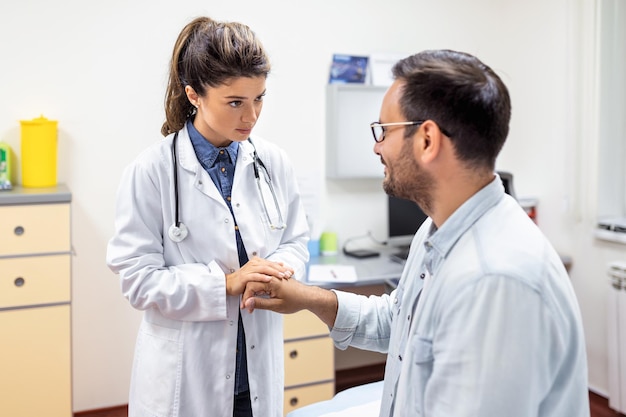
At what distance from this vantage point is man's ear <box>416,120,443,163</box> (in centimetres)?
94

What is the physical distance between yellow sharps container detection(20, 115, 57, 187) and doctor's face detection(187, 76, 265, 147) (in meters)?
1.40

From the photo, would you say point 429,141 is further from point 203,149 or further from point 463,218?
point 203,149

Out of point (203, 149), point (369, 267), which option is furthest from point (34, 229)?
point (369, 267)

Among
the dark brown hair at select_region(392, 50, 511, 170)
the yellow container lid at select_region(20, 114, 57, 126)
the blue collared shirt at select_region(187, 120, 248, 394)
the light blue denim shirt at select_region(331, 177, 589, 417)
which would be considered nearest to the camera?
the light blue denim shirt at select_region(331, 177, 589, 417)

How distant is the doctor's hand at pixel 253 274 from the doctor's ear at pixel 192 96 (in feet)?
1.37

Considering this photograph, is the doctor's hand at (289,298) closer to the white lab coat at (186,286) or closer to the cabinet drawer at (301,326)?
the white lab coat at (186,286)

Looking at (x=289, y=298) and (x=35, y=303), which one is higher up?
(x=289, y=298)

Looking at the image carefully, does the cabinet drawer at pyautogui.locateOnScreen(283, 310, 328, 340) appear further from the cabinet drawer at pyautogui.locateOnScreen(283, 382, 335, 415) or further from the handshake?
the handshake

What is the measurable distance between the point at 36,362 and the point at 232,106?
5.24 feet

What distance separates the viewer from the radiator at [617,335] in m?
2.68

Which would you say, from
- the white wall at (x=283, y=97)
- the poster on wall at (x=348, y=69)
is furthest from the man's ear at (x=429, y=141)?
the poster on wall at (x=348, y=69)

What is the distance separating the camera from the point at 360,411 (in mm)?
1497

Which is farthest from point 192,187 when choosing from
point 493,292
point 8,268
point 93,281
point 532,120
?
point 532,120

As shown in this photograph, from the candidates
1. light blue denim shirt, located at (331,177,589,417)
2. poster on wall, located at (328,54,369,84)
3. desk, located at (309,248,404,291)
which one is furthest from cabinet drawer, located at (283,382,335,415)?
light blue denim shirt, located at (331,177,589,417)
